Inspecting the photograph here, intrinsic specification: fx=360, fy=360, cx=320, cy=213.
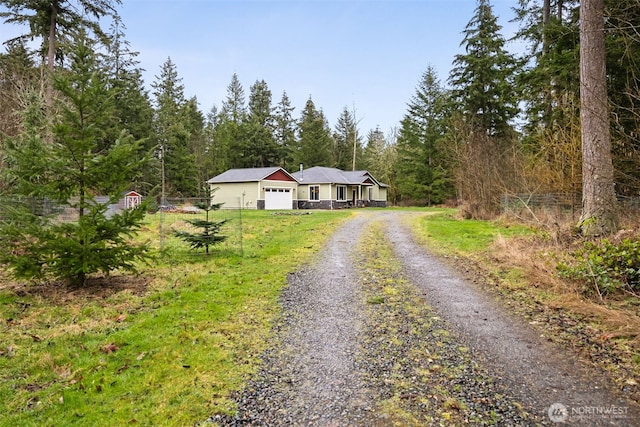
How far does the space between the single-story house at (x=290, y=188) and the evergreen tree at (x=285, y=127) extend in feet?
38.8

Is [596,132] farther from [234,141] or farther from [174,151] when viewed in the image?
[234,141]

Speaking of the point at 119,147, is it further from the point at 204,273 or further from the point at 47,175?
the point at 204,273

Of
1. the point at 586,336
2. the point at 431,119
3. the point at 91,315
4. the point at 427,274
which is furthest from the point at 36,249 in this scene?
the point at 431,119

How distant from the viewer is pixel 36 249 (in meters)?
5.45

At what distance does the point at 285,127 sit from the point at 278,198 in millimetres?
18488

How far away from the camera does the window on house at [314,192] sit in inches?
1246

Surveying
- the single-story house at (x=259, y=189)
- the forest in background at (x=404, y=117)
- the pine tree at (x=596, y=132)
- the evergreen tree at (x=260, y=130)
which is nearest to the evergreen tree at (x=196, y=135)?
Answer: the forest in background at (x=404, y=117)

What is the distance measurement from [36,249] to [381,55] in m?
19.3

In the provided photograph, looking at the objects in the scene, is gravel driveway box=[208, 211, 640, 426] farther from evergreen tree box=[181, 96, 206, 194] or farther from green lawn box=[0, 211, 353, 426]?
evergreen tree box=[181, 96, 206, 194]

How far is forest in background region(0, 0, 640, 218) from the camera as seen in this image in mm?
8641

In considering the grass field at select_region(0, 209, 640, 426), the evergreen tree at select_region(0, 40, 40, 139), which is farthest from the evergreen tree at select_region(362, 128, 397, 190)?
the grass field at select_region(0, 209, 640, 426)
